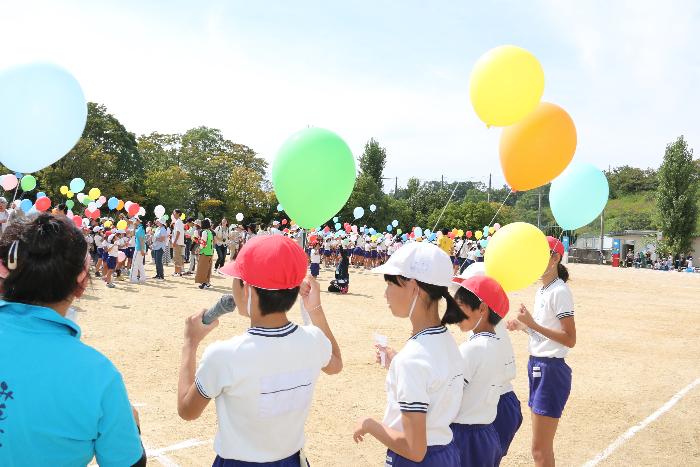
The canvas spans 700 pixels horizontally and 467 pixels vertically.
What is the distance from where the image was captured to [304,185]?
3.45 m

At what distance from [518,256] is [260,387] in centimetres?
233

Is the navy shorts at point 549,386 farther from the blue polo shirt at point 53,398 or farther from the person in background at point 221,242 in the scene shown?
the person in background at point 221,242

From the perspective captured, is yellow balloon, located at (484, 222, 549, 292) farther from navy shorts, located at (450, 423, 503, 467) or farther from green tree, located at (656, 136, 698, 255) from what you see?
green tree, located at (656, 136, 698, 255)

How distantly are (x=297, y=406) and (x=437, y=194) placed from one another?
53.3 meters

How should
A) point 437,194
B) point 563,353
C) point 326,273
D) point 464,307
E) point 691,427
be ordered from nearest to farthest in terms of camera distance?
1. point 464,307
2. point 563,353
3. point 691,427
4. point 326,273
5. point 437,194

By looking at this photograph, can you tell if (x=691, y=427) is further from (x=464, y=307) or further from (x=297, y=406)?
(x=297, y=406)

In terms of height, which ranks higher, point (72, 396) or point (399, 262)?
point (399, 262)

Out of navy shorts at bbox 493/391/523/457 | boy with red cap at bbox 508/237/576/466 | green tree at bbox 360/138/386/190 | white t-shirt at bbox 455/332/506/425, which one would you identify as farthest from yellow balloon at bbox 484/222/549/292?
green tree at bbox 360/138/386/190

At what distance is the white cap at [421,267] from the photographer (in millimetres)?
2373

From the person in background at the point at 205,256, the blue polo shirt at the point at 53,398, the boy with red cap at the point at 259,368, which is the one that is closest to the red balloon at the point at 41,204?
the person in background at the point at 205,256

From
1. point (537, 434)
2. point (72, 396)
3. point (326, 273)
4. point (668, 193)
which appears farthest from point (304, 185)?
point (668, 193)

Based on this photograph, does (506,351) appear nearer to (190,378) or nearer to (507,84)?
(190,378)

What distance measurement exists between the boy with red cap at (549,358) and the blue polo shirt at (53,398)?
2.86 m

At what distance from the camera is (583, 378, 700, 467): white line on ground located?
16.1 feet
